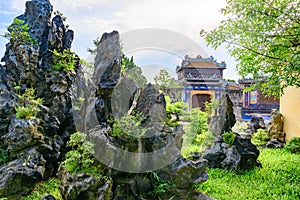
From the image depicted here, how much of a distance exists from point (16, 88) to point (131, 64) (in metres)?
5.56

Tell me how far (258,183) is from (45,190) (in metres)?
3.72

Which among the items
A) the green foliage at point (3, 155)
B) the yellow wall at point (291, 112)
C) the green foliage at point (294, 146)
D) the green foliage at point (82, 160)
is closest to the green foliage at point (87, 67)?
the green foliage at point (3, 155)

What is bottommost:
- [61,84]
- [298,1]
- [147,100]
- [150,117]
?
[150,117]

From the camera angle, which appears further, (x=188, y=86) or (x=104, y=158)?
(x=188, y=86)

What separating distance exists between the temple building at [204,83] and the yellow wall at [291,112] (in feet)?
19.3

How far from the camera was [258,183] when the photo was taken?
13.5 feet

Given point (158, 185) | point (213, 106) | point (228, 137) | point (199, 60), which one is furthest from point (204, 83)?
point (158, 185)

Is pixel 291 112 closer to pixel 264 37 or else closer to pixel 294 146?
pixel 294 146

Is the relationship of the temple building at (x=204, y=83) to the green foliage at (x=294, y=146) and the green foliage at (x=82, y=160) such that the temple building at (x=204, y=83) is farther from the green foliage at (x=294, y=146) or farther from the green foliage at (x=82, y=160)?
the green foliage at (x=82, y=160)

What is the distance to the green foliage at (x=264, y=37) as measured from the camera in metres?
3.79

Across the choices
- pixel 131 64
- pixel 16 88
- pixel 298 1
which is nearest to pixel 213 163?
pixel 298 1

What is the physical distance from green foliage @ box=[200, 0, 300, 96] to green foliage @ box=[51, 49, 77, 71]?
2.88m

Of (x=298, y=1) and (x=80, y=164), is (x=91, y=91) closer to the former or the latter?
(x=80, y=164)

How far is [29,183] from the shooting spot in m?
3.49
